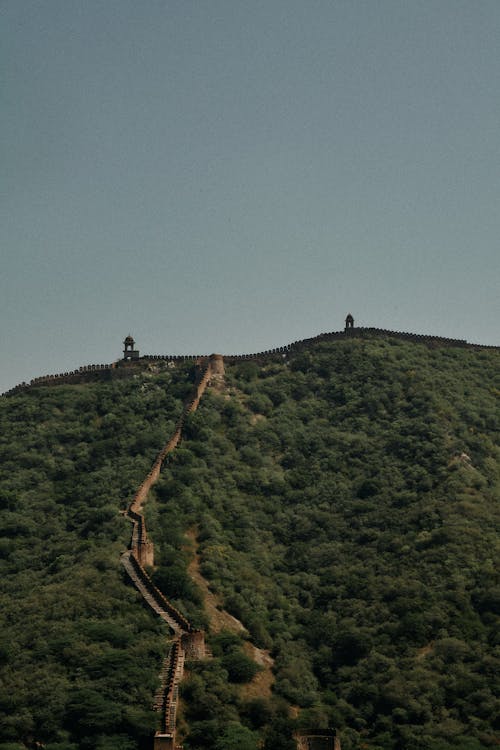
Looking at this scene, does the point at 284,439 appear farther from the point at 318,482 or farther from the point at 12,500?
the point at 12,500

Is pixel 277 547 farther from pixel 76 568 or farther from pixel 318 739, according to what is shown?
pixel 318 739

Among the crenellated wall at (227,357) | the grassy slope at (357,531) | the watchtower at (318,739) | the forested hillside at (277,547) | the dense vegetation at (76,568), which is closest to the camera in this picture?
the dense vegetation at (76,568)

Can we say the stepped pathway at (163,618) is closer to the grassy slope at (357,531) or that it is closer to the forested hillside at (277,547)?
the forested hillside at (277,547)

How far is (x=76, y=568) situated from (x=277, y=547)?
13.9 meters

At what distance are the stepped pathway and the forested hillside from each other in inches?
25.6

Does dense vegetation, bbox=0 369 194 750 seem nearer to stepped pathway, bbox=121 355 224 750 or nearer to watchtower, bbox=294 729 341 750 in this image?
stepped pathway, bbox=121 355 224 750

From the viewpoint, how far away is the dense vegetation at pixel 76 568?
49.6 metres

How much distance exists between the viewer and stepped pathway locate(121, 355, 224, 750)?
4997 cm

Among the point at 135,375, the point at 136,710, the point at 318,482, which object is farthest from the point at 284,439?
the point at 136,710

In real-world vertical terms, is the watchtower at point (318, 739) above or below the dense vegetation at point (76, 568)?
below

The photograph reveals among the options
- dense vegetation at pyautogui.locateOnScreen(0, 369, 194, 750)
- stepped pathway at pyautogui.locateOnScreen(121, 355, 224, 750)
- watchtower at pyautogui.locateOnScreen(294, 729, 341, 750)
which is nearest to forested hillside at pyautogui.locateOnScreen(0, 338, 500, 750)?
dense vegetation at pyautogui.locateOnScreen(0, 369, 194, 750)

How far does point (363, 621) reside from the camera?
62.7m

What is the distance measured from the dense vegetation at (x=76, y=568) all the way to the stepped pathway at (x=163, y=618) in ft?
1.77

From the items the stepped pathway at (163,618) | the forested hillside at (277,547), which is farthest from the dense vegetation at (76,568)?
the stepped pathway at (163,618)
